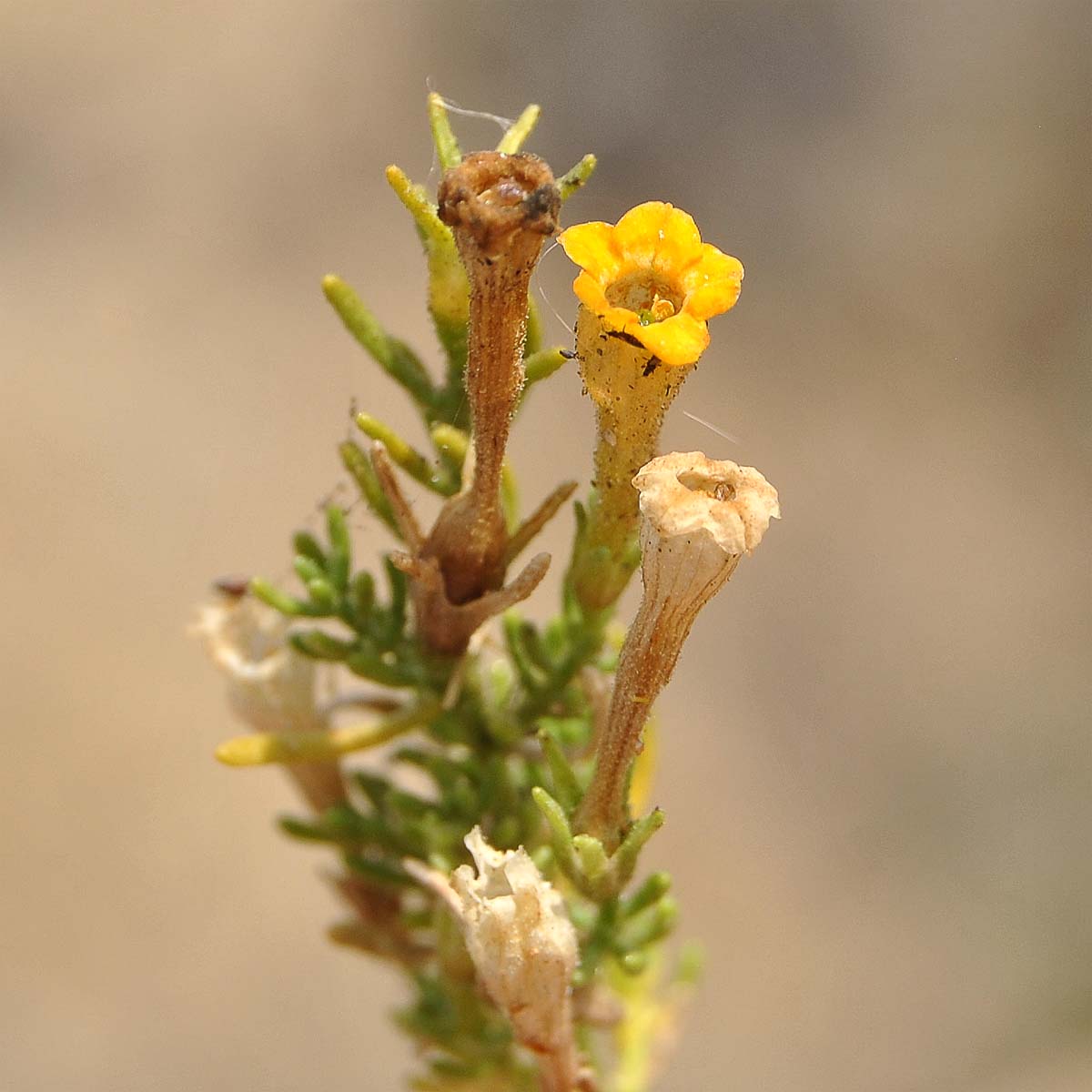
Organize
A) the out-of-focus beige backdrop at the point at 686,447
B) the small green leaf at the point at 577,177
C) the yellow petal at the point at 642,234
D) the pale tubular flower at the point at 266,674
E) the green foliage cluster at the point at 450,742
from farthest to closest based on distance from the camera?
1. the out-of-focus beige backdrop at the point at 686,447
2. the pale tubular flower at the point at 266,674
3. the green foliage cluster at the point at 450,742
4. the small green leaf at the point at 577,177
5. the yellow petal at the point at 642,234

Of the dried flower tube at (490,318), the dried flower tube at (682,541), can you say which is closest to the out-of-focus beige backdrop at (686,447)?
the dried flower tube at (490,318)

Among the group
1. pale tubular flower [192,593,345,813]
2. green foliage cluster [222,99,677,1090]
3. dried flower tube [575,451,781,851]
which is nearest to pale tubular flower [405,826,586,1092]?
green foliage cluster [222,99,677,1090]

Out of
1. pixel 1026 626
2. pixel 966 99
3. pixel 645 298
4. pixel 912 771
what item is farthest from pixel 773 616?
pixel 645 298

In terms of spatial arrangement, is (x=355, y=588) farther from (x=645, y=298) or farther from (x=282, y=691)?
(x=645, y=298)

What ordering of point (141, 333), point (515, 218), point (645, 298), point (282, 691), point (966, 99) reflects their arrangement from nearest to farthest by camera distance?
1. point (515, 218)
2. point (645, 298)
3. point (282, 691)
4. point (141, 333)
5. point (966, 99)

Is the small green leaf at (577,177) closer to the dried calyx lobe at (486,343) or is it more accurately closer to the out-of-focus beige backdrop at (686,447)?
the dried calyx lobe at (486,343)

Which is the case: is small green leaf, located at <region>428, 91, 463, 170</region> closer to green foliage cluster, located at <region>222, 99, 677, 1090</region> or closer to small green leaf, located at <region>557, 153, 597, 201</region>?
green foliage cluster, located at <region>222, 99, 677, 1090</region>
